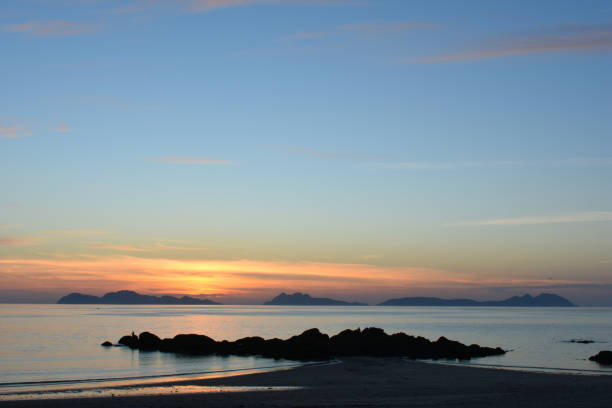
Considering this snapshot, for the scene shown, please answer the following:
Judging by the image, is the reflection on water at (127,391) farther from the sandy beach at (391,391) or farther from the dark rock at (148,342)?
the dark rock at (148,342)

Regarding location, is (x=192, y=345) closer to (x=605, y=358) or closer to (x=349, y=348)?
(x=349, y=348)

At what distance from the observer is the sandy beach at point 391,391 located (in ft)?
85.9

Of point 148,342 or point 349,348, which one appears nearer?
point 349,348

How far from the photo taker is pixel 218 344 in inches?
2461

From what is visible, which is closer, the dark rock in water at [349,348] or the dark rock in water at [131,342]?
the dark rock in water at [349,348]

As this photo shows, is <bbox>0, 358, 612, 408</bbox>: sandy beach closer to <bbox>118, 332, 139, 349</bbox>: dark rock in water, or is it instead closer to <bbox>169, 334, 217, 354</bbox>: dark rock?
<bbox>169, 334, 217, 354</bbox>: dark rock

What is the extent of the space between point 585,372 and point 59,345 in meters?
58.1

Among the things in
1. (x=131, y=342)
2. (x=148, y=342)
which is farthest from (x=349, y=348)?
(x=131, y=342)

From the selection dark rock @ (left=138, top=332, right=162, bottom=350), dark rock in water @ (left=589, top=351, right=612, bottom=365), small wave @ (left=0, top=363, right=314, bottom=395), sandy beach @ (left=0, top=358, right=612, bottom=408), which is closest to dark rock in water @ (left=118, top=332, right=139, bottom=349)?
dark rock @ (left=138, top=332, right=162, bottom=350)

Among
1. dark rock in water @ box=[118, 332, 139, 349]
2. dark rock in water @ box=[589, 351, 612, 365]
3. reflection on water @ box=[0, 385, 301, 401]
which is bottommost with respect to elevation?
dark rock in water @ box=[589, 351, 612, 365]

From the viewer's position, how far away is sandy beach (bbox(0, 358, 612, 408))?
26.2 meters

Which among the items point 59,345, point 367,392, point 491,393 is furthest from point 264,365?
point 59,345

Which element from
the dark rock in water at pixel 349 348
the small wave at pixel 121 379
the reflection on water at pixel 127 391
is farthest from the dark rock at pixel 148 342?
the reflection on water at pixel 127 391

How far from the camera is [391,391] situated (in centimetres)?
3061
